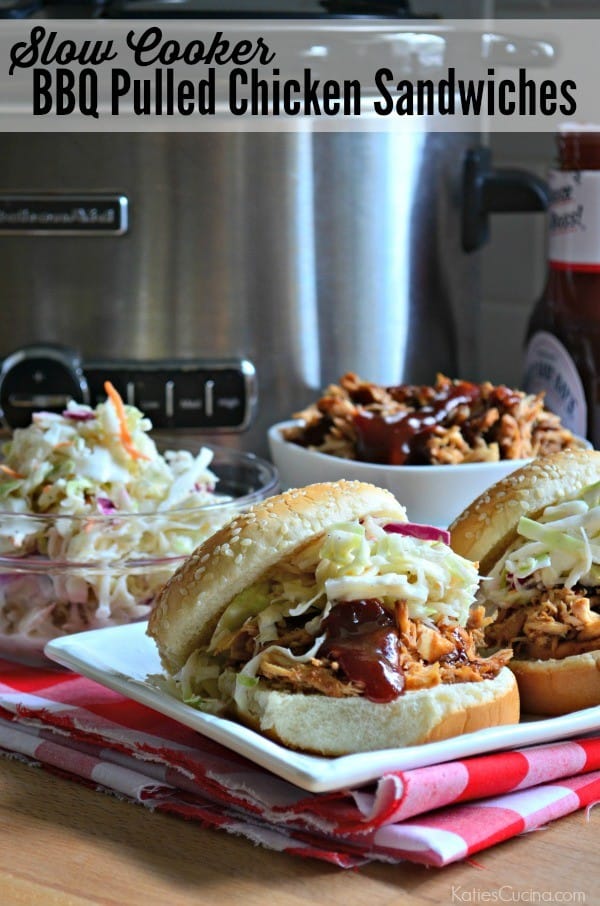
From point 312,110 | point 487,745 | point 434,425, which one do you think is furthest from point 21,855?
point 312,110

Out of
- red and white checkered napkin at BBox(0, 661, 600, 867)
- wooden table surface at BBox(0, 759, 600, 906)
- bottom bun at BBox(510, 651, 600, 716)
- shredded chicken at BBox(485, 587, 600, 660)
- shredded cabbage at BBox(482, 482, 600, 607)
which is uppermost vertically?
shredded cabbage at BBox(482, 482, 600, 607)

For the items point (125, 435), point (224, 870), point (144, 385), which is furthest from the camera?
point (144, 385)

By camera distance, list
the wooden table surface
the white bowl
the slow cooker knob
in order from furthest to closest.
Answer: the slow cooker knob
the white bowl
the wooden table surface

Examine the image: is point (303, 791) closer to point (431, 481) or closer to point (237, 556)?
point (237, 556)

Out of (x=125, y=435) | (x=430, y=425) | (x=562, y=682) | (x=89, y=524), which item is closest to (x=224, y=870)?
(x=562, y=682)

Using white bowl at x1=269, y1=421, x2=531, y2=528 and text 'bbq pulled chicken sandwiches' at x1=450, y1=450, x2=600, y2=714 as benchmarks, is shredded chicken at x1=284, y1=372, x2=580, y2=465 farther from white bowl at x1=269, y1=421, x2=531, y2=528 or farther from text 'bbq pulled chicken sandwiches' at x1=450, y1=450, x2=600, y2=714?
text 'bbq pulled chicken sandwiches' at x1=450, y1=450, x2=600, y2=714

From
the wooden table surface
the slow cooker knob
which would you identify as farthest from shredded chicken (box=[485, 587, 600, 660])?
the slow cooker knob
